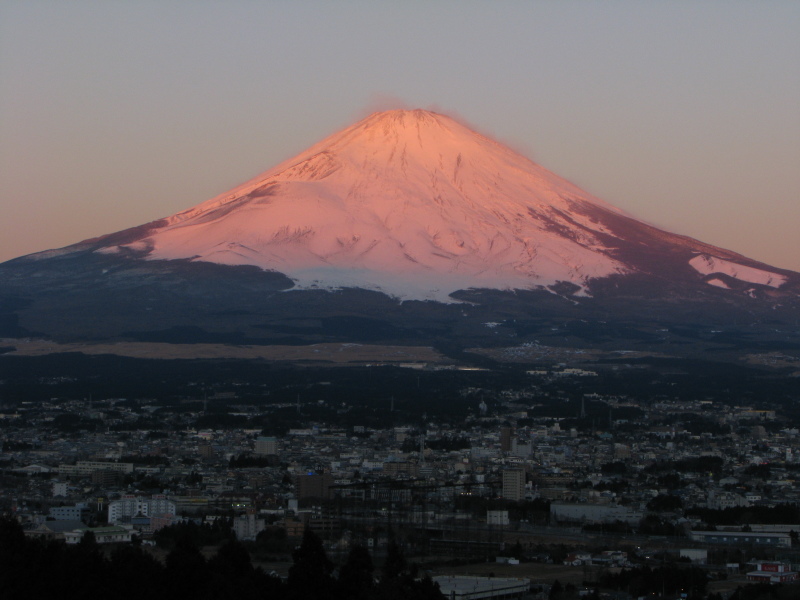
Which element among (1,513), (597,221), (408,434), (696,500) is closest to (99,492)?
(1,513)

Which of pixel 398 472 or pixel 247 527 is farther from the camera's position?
pixel 398 472

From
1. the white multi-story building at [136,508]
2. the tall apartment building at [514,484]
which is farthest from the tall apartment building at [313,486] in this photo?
the tall apartment building at [514,484]

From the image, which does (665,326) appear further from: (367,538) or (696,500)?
(367,538)

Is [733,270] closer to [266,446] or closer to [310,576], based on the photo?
[266,446]

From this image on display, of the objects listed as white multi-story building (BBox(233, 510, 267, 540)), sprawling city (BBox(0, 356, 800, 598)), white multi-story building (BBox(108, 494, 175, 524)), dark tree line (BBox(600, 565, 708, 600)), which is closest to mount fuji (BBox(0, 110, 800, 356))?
sprawling city (BBox(0, 356, 800, 598))

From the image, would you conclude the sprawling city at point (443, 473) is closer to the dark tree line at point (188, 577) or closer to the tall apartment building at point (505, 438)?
the tall apartment building at point (505, 438)

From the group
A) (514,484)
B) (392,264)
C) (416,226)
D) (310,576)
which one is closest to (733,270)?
(416,226)

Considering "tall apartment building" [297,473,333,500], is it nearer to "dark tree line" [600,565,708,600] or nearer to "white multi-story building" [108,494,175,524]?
"white multi-story building" [108,494,175,524]
